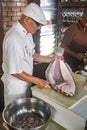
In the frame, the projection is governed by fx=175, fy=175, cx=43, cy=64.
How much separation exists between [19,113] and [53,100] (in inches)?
11.4

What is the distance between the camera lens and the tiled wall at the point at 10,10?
258 centimetres

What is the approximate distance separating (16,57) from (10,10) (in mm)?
1536

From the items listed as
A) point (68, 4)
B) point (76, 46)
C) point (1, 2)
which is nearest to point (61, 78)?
point (76, 46)

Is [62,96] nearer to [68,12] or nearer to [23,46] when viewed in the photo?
[23,46]

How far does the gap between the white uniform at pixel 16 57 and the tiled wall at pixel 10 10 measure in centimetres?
118

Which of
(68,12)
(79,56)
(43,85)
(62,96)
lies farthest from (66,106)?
(68,12)

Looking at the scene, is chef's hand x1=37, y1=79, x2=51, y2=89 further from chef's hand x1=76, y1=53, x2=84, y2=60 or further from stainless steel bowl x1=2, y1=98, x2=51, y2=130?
chef's hand x1=76, y1=53, x2=84, y2=60

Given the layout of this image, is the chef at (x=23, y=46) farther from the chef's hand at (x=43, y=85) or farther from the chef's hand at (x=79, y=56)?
the chef's hand at (x=79, y=56)

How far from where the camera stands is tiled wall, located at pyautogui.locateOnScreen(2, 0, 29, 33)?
8.46 ft

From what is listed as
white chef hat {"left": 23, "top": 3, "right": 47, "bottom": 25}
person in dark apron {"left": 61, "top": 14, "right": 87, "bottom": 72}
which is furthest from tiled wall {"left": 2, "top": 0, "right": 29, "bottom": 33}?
white chef hat {"left": 23, "top": 3, "right": 47, "bottom": 25}

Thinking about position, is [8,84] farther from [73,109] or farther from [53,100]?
[73,109]

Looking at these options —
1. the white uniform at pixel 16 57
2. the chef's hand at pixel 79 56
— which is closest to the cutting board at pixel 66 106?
the white uniform at pixel 16 57

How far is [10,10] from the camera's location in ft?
8.72

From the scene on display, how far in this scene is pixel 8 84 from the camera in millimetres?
1609
